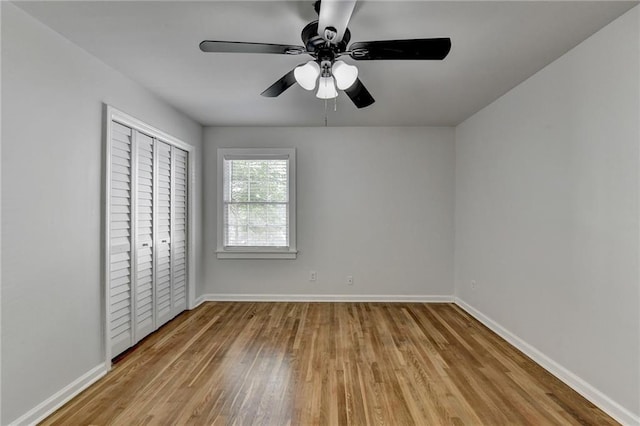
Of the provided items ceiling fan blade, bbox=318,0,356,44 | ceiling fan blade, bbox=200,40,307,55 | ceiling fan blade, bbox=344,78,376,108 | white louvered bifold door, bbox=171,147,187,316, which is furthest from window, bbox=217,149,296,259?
ceiling fan blade, bbox=318,0,356,44

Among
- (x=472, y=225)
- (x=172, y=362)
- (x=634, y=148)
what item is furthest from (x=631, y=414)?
(x=172, y=362)

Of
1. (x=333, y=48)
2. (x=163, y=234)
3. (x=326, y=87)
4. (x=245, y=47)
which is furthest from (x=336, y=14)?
(x=163, y=234)

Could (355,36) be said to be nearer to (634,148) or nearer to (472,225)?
(634,148)

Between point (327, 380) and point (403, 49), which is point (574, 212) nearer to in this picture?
point (403, 49)

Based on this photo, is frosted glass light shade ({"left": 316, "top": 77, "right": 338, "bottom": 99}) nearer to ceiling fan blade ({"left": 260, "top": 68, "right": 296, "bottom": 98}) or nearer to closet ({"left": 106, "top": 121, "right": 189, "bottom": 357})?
ceiling fan blade ({"left": 260, "top": 68, "right": 296, "bottom": 98})

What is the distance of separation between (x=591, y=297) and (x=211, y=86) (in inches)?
138

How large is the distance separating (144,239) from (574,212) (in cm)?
374

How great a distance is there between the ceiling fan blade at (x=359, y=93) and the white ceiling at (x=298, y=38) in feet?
1.01

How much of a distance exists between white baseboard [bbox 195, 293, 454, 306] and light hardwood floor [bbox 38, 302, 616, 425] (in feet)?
2.73

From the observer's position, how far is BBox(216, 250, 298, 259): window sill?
4578mm

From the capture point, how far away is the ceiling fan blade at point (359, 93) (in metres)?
2.31

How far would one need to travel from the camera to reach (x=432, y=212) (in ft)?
15.1

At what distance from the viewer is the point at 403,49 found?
5.82 ft

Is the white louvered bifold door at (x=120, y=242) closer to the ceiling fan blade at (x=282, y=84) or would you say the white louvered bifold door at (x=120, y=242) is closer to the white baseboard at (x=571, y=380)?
the ceiling fan blade at (x=282, y=84)
